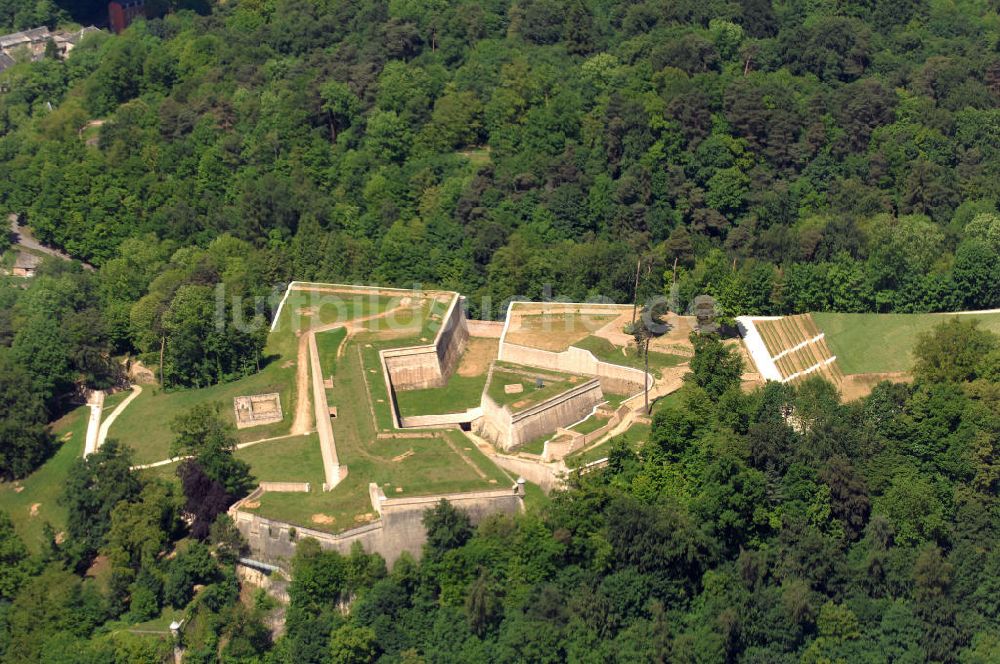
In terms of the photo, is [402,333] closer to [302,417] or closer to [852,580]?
[302,417]

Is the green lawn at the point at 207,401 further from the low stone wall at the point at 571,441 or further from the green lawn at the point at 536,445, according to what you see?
the low stone wall at the point at 571,441

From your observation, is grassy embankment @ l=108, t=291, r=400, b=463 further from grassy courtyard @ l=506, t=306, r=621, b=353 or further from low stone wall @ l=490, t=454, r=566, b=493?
low stone wall @ l=490, t=454, r=566, b=493

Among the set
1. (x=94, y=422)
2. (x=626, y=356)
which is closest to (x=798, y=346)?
(x=626, y=356)

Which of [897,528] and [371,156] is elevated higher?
[371,156]

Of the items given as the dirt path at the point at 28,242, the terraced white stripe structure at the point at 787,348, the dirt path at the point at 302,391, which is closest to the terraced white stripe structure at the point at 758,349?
the terraced white stripe structure at the point at 787,348

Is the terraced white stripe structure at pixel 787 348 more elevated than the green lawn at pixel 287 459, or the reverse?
the terraced white stripe structure at pixel 787 348

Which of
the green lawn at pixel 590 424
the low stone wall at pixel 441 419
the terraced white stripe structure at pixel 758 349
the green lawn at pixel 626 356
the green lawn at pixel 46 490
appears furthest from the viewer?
the green lawn at pixel 626 356

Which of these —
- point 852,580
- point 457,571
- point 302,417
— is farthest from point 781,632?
point 302,417
